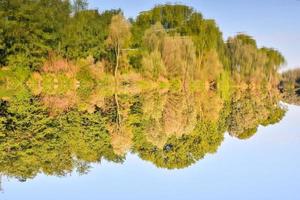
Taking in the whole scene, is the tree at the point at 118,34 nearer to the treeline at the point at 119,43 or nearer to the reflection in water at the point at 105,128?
the treeline at the point at 119,43

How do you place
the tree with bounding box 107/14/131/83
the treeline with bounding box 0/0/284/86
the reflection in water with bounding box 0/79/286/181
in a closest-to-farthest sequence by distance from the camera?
1. the reflection in water with bounding box 0/79/286/181
2. the treeline with bounding box 0/0/284/86
3. the tree with bounding box 107/14/131/83

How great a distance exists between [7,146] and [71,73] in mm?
10605

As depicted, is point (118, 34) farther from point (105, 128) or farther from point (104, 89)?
point (105, 128)

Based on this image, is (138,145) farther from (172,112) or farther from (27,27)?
(27,27)

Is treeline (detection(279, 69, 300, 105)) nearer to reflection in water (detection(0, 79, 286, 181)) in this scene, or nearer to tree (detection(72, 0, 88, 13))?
reflection in water (detection(0, 79, 286, 181))

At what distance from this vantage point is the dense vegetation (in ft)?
69.0

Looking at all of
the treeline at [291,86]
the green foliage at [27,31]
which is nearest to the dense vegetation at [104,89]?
the green foliage at [27,31]

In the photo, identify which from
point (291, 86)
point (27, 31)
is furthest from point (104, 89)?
point (291, 86)

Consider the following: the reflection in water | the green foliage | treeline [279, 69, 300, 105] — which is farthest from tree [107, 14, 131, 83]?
treeline [279, 69, 300, 105]

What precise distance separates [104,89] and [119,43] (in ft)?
10.3

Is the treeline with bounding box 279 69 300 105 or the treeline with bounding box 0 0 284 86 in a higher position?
the treeline with bounding box 0 0 284 86

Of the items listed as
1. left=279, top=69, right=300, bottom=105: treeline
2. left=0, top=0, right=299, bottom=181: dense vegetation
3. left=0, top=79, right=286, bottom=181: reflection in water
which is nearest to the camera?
left=0, top=79, right=286, bottom=181: reflection in water

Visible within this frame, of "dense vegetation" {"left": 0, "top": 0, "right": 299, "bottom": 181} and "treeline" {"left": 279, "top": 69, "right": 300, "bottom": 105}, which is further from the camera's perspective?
"treeline" {"left": 279, "top": 69, "right": 300, "bottom": 105}

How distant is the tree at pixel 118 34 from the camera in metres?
31.1
